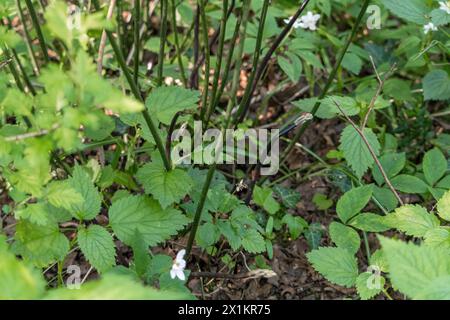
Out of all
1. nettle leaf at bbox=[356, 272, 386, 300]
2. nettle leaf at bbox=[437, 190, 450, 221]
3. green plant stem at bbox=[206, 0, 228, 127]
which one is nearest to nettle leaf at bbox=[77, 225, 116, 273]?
green plant stem at bbox=[206, 0, 228, 127]

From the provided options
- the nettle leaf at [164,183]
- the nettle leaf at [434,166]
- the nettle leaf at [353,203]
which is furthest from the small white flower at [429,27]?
the nettle leaf at [164,183]

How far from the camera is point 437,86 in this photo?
249cm

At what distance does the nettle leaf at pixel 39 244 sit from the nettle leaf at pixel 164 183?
0.31 meters

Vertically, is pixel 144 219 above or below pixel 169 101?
below

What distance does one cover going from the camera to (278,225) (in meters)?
2.30

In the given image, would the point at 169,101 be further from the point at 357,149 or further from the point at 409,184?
the point at 409,184

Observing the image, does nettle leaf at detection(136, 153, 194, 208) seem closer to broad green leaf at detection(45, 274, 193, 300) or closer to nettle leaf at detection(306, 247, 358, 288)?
nettle leaf at detection(306, 247, 358, 288)

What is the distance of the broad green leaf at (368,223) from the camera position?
2.03 meters

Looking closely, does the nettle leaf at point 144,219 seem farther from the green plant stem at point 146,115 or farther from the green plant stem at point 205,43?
the green plant stem at point 205,43

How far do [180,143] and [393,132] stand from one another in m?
1.07

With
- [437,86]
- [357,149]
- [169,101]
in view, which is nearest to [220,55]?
[169,101]

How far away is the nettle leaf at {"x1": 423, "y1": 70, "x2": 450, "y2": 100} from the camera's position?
246 centimetres

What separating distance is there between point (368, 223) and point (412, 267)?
2.36ft

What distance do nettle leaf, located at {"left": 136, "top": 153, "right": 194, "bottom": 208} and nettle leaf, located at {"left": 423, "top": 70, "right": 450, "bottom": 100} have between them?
1150 mm
